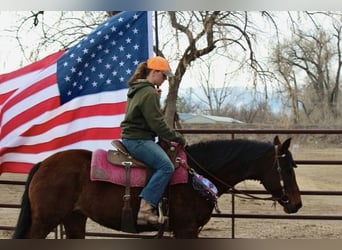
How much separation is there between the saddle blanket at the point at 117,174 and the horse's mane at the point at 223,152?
0.79 feet

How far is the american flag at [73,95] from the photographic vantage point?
4801 mm

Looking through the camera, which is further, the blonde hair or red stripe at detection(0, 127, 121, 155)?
red stripe at detection(0, 127, 121, 155)

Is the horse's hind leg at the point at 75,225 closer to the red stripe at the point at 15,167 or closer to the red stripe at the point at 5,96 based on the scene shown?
the red stripe at the point at 15,167

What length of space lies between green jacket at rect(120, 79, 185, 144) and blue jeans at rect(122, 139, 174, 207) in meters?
0.10

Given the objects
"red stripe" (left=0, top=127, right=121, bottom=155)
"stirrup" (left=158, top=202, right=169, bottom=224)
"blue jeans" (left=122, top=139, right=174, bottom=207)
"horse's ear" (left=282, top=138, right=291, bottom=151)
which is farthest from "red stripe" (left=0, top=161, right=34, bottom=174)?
"horse's ear" (left=282, top=138, right=291, bottom=151)

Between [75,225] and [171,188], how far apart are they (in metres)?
0.94

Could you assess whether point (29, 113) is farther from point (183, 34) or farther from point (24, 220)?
point (183, 34)

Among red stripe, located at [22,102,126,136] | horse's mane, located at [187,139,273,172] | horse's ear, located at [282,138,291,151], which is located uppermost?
red stripe, located at [22,102,126,136]

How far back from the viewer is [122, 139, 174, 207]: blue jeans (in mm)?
3688

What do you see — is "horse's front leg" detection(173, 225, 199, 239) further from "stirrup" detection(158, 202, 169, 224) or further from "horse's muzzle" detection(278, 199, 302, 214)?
"horse's muzzle" detection(278, 199, 302, 214)

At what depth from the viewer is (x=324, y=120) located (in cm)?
1331

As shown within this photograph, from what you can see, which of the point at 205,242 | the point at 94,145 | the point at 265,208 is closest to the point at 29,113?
the point at 94,145

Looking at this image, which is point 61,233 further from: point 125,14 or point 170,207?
point 125,14

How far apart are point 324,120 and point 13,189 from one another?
324 inches
